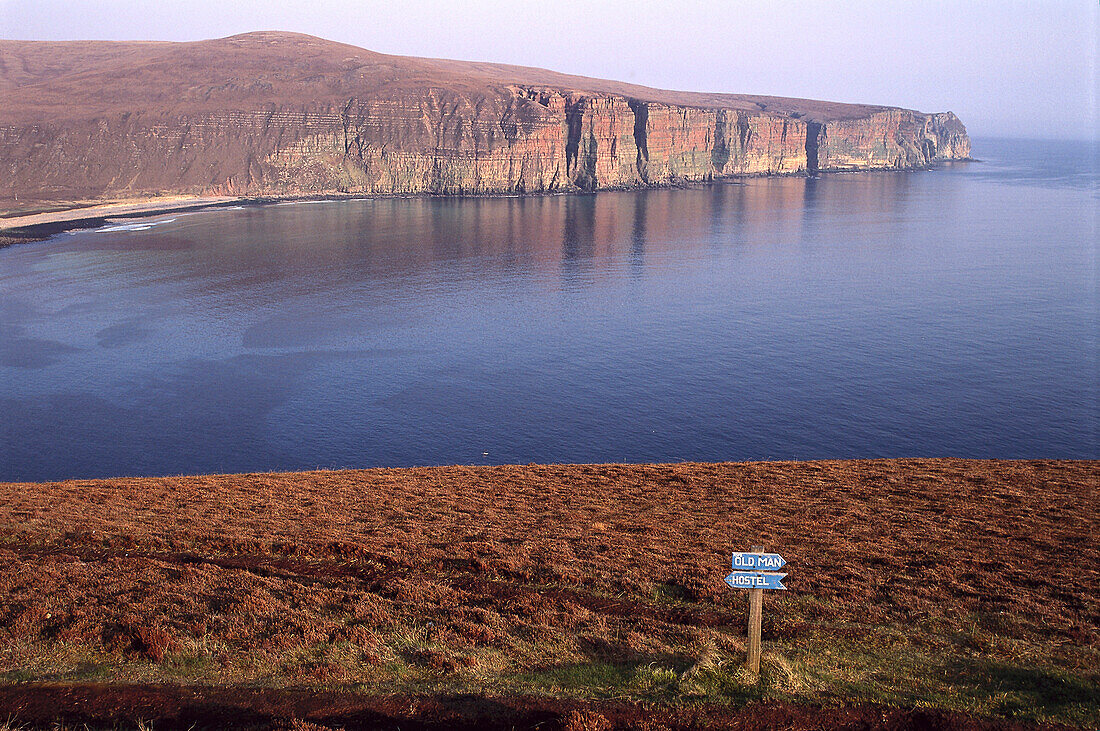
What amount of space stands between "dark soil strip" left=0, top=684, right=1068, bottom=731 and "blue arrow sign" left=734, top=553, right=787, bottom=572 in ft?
Result: 5.87

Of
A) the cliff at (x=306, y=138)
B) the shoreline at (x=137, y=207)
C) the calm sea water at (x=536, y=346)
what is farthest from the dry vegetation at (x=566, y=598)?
the cliff at (x=306, y=138)

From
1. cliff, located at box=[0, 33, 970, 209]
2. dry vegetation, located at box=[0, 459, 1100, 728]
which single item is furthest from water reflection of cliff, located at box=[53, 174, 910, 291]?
dry vegetation, located at box=[0, 459, 1100, 728]

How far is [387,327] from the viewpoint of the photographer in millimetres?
70875

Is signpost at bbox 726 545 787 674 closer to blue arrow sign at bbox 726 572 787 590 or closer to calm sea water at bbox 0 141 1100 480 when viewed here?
blue arrow sign at bbox 726 572 787 590

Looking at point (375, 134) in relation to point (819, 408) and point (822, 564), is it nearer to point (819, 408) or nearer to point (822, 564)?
point (819, 408)

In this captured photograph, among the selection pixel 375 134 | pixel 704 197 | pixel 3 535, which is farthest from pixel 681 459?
pixel 375 134

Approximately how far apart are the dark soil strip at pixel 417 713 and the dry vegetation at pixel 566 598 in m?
0.17

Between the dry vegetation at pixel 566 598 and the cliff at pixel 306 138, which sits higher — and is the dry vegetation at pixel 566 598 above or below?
below

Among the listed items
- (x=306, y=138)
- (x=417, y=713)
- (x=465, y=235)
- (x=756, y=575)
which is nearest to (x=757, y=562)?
(x=756, y=575)

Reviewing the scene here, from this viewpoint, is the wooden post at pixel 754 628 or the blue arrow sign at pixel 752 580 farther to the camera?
the wooden post at pixel 754 628

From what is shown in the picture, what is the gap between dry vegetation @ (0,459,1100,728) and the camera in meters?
10.7

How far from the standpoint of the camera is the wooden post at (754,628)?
10359mm

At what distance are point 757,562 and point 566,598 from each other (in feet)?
15.2

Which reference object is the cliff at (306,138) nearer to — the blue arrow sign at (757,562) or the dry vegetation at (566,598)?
the dry vegetation at (566,598)
